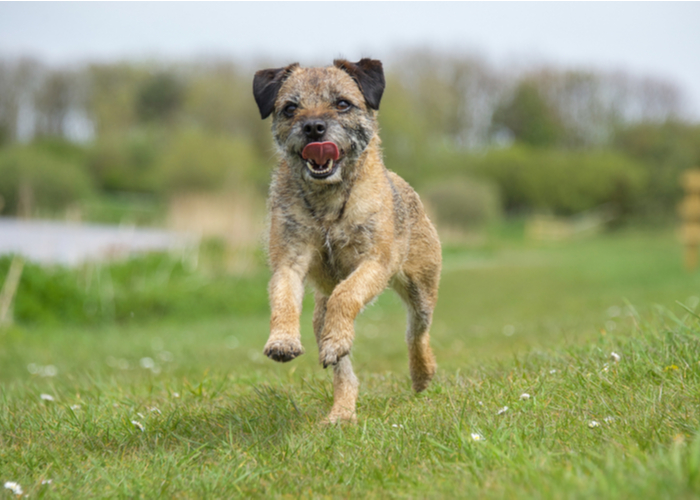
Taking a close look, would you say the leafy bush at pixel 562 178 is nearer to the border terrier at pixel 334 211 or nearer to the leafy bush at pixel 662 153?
the leafy bush at pixel 662 153

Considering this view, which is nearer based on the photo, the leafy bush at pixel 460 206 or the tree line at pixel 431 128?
the tree line at pixel 431 128

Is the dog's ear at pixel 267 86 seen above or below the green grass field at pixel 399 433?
above

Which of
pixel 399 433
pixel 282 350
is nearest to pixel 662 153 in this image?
pixel 399 433

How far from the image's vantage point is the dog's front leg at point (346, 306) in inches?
142

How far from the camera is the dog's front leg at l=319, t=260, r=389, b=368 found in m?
3.60

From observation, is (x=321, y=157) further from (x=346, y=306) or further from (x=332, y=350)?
(x=332, y=350)

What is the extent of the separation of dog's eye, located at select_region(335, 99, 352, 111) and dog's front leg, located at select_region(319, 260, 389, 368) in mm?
991

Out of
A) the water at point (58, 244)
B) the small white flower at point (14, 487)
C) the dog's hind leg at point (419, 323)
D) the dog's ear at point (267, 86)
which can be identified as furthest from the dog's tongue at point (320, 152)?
the water at point (58, 244)

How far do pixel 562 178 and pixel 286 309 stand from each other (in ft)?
164

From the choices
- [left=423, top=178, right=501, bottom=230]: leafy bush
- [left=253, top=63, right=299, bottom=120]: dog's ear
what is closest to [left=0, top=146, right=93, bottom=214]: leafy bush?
[left=253, top=63, right=299, bottom=120]: dog's ear

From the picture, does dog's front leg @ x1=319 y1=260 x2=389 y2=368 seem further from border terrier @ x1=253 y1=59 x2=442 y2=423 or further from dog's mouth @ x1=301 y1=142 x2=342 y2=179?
dog's mouth @ x1=301 y1=142 x2=342 y2=179

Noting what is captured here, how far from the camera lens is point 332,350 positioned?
3582 millimetres

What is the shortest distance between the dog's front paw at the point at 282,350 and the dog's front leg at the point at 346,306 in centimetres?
18

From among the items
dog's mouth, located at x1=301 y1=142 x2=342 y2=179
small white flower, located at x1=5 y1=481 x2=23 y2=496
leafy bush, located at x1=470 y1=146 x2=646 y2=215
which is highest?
dog's mouth, located at x1=301 y1=142 x2=342 y2=179
